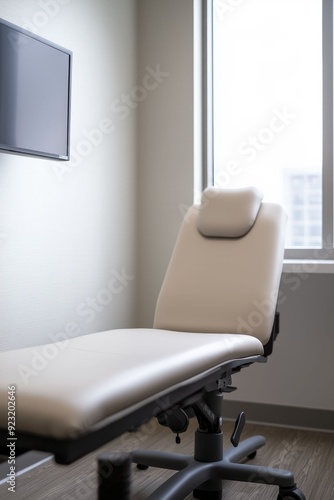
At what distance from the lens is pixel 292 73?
2.71 meters

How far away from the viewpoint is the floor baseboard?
98.1 inches

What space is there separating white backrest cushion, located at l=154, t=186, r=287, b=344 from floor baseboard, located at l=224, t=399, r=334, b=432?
0.87 meters

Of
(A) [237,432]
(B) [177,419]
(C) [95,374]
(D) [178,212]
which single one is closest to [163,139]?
(D) [178,212]

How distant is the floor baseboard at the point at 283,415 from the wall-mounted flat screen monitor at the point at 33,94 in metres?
1.41

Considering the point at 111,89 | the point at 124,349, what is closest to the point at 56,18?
the point at 111,89

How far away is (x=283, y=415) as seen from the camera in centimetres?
256

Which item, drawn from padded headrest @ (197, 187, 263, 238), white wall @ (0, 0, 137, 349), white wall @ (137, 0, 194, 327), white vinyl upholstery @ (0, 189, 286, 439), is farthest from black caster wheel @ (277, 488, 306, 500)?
white wall @ (137, 0, 194, 327)

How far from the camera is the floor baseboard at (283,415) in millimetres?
2492

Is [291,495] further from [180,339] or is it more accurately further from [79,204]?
[79,204]

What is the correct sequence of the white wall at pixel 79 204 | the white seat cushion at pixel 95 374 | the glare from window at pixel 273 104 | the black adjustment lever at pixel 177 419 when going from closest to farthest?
1. the white seat cushion at pixel 95 374
2. the black adjustment lever at pixel 177 419
3. the white wall at pixel 79 204
4. the glare from window at pixel 273 104

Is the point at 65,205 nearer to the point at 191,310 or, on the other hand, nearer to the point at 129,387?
the point at 191,310

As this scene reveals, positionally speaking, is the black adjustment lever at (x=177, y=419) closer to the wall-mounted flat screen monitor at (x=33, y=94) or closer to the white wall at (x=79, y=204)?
the white wall at (x=79, y=204)

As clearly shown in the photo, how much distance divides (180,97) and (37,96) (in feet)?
3.45

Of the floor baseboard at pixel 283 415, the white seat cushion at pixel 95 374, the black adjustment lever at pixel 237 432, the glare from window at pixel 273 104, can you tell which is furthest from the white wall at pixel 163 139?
the white seat cushion at pixel 95 374
